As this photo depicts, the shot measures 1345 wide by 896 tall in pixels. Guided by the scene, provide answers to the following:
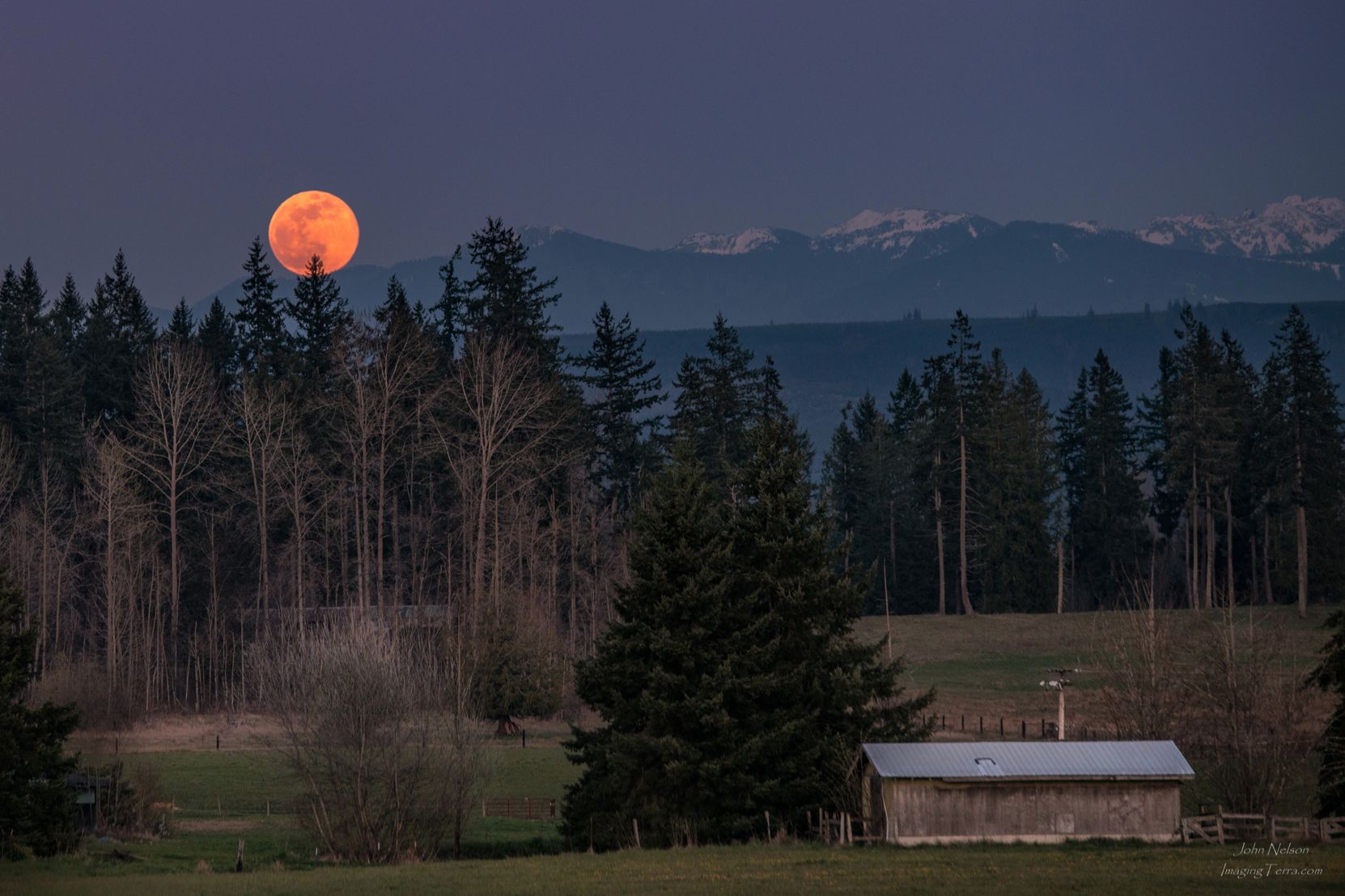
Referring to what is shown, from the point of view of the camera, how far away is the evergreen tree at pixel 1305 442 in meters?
84.4

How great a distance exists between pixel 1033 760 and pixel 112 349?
79.1 metres

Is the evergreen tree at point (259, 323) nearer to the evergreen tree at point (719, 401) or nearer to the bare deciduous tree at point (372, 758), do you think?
the evergreen tree at point (719, 401)

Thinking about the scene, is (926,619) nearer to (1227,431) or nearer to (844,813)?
(1227,431)

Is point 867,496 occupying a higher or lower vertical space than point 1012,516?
higher

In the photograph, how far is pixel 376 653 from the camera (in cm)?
3812

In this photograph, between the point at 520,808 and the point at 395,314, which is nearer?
the point at 520,808

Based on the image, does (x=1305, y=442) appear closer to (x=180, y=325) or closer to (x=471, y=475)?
(x=471, y=475)

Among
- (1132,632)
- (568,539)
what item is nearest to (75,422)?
→ (568,539)

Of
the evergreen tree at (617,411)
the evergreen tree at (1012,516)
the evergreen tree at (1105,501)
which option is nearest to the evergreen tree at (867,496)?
the evergreen tree at (1012,516)

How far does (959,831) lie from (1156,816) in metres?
4.93

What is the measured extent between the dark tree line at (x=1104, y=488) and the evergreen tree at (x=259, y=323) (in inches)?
1645

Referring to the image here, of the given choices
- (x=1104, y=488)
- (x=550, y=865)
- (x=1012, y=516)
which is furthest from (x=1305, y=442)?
(x=550, y=865)

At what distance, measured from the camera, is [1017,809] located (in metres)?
35.3

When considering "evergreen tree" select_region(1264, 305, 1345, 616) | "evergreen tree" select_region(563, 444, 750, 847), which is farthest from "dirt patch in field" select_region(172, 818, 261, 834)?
"evergreen tree" select_region(1264, 305, 1345, 616)
